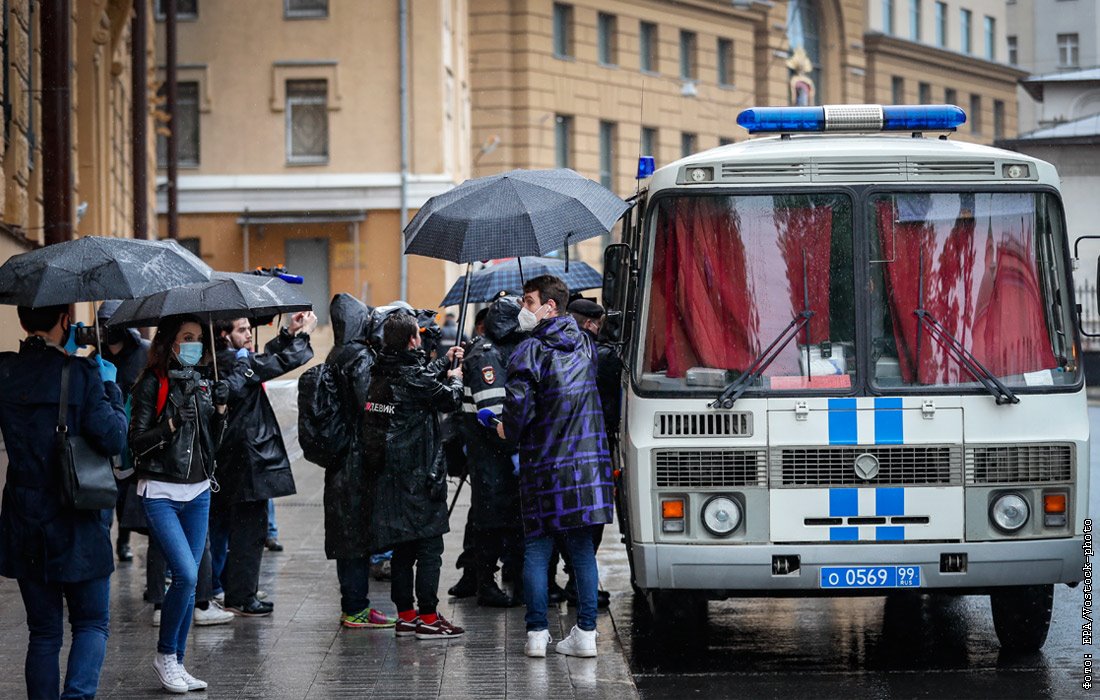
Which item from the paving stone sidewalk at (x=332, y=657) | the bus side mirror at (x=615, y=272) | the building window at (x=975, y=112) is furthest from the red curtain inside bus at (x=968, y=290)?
the building window at (x=975, y=112)

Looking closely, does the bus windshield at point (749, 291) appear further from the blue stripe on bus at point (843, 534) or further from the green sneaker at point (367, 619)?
the green sneaker at point (367, 619)

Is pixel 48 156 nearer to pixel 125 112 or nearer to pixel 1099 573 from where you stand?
pixel 1099 573

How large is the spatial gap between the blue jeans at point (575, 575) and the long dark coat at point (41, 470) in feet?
8.66

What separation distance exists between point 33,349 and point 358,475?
2.97 m

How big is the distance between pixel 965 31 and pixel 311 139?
37297 mm

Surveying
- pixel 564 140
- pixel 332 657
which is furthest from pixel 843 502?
pixel 564 140

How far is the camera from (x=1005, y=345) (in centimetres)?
903

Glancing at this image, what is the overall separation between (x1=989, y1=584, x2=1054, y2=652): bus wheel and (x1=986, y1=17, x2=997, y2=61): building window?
6507 centimetres

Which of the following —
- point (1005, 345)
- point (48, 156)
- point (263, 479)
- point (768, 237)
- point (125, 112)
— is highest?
point (125, 112)

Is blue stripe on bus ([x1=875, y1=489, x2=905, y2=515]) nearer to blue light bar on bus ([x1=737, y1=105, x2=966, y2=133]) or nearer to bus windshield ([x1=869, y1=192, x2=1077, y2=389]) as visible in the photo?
bus windshield ([x1=869, y1=192, x2=1077, y2=389])

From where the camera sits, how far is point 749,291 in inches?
357

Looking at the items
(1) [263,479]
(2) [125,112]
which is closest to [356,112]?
(2) [125,112]

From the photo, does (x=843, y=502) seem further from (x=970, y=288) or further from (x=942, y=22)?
(x=942, y=22)

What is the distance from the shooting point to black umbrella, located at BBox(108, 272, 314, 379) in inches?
352
